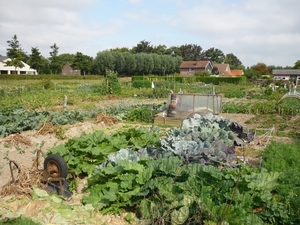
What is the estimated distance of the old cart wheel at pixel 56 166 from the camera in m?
4.95

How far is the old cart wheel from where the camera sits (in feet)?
16.3

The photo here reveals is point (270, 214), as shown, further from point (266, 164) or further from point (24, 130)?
point (24, 130)

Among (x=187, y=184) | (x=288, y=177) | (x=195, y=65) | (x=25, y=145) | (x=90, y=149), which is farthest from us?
(x=195, y=65)

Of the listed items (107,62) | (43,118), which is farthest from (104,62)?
(43,118)

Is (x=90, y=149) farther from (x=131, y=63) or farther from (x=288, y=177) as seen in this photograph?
(x=131, y=63)

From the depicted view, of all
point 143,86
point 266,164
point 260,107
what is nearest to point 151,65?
point 143,86

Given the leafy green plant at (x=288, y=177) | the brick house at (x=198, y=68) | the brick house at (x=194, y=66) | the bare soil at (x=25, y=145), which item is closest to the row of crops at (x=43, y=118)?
the bare soil at (x=25, y=145)

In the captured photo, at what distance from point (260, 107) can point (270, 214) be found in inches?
523

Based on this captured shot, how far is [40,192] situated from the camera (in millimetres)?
4652

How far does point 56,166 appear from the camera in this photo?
502cm

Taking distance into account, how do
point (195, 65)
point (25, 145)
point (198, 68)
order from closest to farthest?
1. point (25, 145)
2. point (198, 68)
3. point (195, 65)

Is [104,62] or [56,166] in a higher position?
[104,62]

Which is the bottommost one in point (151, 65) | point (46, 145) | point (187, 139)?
point (46, 145)

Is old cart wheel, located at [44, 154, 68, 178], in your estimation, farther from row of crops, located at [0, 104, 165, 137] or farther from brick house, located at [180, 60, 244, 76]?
brick house, located at [180, 60, 244, 76]
